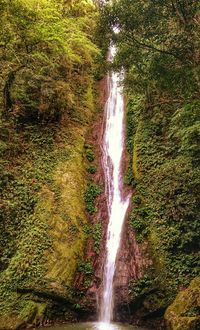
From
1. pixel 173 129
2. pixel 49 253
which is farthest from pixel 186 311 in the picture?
pixel 173 129

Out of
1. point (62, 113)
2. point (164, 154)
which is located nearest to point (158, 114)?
point (164, 154)

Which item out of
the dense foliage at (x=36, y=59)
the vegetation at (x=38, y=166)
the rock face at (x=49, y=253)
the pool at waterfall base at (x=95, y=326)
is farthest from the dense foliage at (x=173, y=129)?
the dense foliage at (x=36, y=59)

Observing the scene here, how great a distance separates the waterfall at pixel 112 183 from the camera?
1073 centimetres

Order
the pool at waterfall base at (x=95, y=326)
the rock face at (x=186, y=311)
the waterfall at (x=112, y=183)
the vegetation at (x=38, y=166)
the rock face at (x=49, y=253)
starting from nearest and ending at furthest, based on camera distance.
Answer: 1. the rock face at (x=186, y=311)
2. the pool at waterfall base at (x=95, y=326)
3. the rock face at (x=49, y=253)
4. the vegetation at (x=38, y=166)
5. the waterfall at (x=112, y=183)

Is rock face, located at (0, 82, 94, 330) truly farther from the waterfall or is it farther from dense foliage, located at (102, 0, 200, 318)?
dense foliage, located at (102, 0, 200, 318)

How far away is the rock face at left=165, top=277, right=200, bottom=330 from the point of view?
7922 millimetres

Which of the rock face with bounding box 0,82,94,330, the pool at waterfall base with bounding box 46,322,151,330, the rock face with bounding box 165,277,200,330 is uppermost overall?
the rock face with bounding box 0,82,94,330

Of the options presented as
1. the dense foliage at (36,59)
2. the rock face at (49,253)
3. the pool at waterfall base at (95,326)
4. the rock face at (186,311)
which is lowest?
the pool at waterfall base at (95,326)

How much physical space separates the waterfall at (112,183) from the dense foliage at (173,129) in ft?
2.43

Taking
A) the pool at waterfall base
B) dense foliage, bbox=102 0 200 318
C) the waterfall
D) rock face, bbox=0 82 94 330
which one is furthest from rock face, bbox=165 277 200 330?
rock face, bbox=0 82 94 330

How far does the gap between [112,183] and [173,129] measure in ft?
12.9

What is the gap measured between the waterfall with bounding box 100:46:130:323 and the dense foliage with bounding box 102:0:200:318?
739mm

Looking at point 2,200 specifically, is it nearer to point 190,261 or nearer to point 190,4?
point 190,261

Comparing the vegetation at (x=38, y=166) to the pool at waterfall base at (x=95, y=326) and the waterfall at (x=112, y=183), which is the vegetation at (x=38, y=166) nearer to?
the pool at waterfall base at (x=95, y=326)
